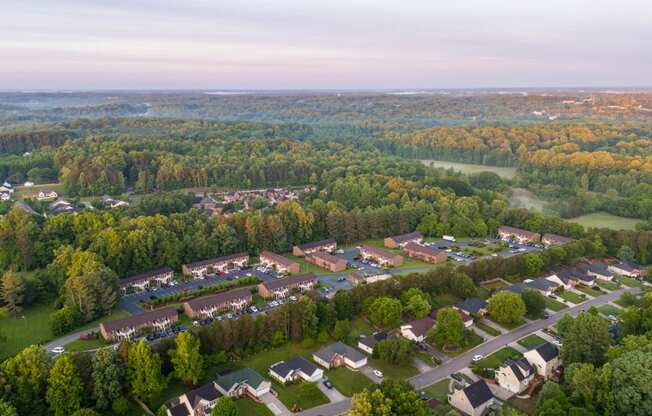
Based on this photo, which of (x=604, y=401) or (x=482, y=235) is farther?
(x=482, y=235)

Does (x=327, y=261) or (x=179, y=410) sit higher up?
(x=179, y=410)

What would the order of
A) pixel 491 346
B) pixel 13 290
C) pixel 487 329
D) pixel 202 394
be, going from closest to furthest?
pixel 202 394 < pixel 491 346 < pixel 487 329 < pixel 13 290

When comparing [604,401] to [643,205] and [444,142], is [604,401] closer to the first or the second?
[643,205]

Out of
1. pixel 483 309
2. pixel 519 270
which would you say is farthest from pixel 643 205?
pixel 483 309

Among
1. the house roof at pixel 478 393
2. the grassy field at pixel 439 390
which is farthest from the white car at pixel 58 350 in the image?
the house roof at pixel 478 393

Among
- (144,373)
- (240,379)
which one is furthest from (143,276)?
(240,379)

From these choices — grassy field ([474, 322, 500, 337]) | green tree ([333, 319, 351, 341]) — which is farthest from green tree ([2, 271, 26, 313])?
grassy field ([474, 322, 500, 337])

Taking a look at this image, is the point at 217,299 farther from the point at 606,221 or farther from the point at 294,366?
the point at 606,221
